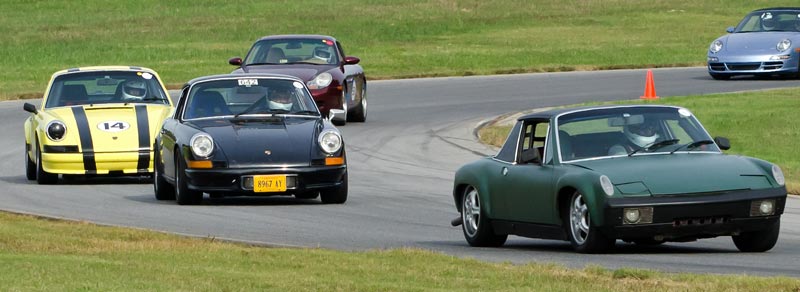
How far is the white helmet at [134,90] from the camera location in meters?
20.2

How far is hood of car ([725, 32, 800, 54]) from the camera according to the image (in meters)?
33.9

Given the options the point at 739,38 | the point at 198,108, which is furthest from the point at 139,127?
the point at 739,38

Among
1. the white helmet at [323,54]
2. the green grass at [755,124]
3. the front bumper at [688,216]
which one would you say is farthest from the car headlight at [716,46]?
the front bumper at [688,216]

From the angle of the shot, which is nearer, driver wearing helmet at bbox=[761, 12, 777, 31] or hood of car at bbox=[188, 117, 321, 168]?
hood of car at bbox=[188, 117, 321, 168]

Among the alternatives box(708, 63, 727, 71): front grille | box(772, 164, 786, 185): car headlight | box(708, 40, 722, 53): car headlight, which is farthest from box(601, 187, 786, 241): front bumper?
box(708, 40, 722, 53): car headlight

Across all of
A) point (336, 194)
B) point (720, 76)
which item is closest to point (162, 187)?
point (336, 194)

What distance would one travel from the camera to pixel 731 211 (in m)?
11.5

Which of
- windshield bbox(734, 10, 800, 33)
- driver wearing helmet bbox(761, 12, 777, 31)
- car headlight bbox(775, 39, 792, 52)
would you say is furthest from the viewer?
driver wearing helmet bbox(761, 12, 777, 31)

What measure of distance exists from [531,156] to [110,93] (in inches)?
350

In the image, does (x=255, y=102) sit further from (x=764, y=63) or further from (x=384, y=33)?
(x=384, y=33)

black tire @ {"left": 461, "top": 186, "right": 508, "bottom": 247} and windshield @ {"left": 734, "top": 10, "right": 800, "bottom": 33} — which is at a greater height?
black tire @ {"left": 461, "top": 186, "right": 508, "bottom": 247}

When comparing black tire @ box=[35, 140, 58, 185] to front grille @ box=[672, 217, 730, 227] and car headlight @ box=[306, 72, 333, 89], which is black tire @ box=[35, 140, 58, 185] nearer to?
car headlight @ box=[306, 72, 333, 89]

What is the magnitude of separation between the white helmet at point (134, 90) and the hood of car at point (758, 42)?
1669cm

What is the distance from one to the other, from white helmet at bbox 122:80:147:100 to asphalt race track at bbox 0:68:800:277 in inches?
37.8
